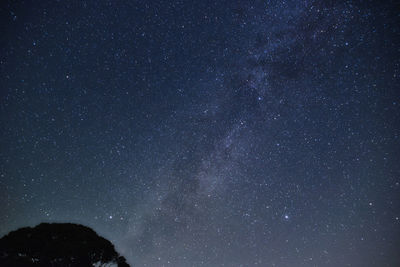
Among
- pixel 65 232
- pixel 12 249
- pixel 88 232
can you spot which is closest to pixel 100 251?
pixel 88 232

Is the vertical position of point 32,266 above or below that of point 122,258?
below

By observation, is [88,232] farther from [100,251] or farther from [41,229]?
[41,229]

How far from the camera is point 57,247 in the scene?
12.2 metres

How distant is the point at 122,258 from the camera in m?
14.0

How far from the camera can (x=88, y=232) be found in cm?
1346

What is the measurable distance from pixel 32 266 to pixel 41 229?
1.59m

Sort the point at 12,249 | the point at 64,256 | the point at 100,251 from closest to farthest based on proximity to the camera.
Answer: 1. the point at 12,249
2. the point at 64,256
3. the point at 100,251

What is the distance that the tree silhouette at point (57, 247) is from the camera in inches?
450

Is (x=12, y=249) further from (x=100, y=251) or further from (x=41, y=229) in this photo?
(x=100, y=251)

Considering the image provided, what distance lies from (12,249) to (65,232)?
7.02 ft

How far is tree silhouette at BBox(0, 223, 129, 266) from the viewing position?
11.4 metres

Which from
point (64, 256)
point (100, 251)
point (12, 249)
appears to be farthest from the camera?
point (100, 251)

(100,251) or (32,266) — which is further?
(100,251)

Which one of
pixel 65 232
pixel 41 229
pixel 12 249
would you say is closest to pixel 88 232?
pixel 65 232
